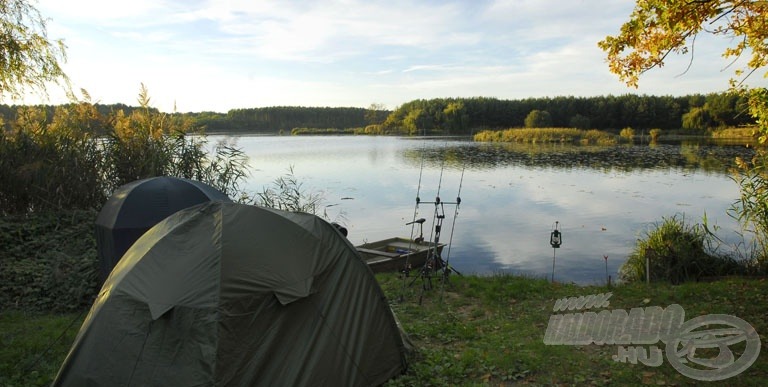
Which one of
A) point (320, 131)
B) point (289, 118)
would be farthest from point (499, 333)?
point (289, 118)

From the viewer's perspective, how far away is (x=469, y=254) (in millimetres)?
11797

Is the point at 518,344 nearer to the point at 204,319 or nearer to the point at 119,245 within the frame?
the point at 204,319

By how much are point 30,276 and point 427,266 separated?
19.2 ft

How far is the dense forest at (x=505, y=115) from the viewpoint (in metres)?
61.1

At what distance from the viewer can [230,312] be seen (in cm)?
395

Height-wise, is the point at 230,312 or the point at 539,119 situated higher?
the point at 539,119

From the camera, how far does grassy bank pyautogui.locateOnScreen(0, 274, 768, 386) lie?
466 cm

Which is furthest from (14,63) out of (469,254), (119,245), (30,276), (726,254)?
(726,254)

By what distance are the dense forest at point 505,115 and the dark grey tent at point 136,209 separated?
5843 cm

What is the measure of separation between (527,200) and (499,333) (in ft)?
43.5

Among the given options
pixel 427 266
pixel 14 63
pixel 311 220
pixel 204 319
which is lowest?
pixel 427 266

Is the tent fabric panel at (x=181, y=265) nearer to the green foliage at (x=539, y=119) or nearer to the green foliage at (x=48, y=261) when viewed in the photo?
the green foliage at (x=48, y=261)

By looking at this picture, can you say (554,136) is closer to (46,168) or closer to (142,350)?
(46,168)
